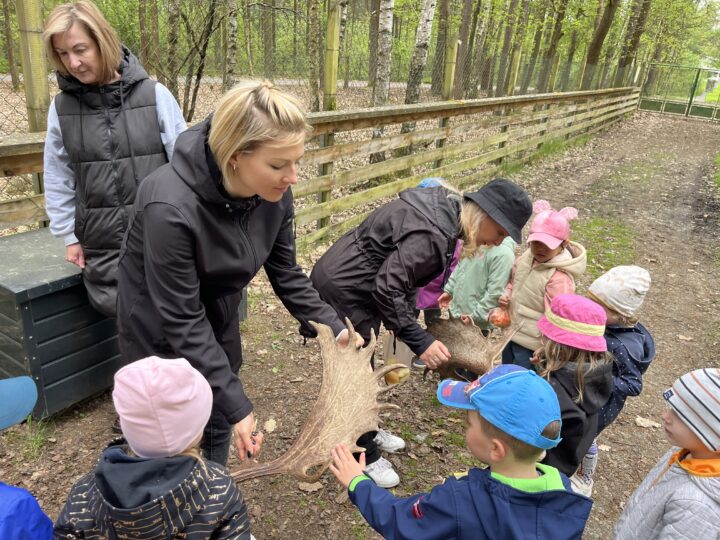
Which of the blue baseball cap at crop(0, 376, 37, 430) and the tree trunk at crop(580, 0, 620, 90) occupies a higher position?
the tree trunk at crop(580, 0, 620, 90)

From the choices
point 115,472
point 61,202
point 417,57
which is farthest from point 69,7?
point 417,57

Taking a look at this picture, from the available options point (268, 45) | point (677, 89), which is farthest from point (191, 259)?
point (677, 89)

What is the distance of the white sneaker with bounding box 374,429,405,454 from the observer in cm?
345

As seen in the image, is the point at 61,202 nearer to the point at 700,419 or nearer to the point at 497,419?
the point at 497,419

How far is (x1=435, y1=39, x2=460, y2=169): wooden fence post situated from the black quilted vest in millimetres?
6154

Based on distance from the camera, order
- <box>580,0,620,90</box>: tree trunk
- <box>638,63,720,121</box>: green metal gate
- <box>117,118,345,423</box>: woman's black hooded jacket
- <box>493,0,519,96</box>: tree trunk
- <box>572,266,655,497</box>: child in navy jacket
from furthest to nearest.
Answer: <box>638,63,720,121</box>: green metal gate, <box>493,0,519,96</box>: tree trunk, <box>580,0,620,90</box>: tree trunk, <box>572,266,655,497</box>: child in navy jacket, <box>117,118,345,423</box>: woman's black hooded jacket

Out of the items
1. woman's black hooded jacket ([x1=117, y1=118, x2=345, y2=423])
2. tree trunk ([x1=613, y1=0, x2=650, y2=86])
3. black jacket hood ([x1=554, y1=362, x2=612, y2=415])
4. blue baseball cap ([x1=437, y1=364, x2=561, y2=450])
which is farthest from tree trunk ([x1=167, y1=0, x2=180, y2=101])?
tree trunk ([x1=613, y1=0, x2=650, y2=86])

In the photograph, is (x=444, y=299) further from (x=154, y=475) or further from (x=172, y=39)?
(x=172, y=39)

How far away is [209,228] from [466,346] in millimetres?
1791

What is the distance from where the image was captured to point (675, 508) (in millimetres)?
1901

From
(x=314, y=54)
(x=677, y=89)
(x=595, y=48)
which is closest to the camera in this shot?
(x=314, y=54)

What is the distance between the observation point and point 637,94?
25891 millimetres

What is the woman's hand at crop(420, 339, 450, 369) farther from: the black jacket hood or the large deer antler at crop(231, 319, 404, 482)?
the black jacket hood

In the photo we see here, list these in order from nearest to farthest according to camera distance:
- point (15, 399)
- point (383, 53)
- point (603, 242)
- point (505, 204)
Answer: point (15, 399), point (505, 204), point (603, 242), point (383, 53)
